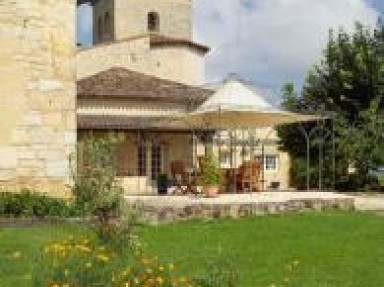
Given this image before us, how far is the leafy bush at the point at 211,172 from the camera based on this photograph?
70.9 ft

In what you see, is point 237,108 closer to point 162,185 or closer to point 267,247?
point 162,185

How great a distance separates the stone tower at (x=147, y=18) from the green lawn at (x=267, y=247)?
36.2 m

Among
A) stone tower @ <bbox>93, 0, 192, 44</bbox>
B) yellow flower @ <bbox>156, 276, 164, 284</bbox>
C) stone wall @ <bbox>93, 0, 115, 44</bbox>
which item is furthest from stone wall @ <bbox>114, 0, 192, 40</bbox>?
yellow flower @ <bbox>156, 276, 164, 284</bbox>

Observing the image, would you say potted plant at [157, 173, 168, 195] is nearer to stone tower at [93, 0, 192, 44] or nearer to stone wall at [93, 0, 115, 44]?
stone tower at [93, 0, 192, 44]

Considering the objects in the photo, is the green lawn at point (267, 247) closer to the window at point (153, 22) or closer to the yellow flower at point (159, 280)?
the yellow flower at point (159, 280)

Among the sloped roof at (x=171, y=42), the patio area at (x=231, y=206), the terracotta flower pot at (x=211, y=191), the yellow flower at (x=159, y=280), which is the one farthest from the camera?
the sloped roof at (x=171, y=42)

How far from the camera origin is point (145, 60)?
44.2 meters

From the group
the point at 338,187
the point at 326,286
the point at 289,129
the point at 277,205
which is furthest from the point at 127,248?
the point at 289,129

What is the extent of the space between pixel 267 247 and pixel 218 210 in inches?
197

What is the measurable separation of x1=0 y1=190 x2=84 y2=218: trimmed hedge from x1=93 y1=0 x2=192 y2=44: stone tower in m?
35.5

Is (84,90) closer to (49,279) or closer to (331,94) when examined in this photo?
(331,94)

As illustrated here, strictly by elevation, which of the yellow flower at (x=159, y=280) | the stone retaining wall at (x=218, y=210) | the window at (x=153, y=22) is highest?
the window at (x=153, y=22)

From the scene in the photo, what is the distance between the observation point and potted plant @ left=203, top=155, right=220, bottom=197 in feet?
70.8

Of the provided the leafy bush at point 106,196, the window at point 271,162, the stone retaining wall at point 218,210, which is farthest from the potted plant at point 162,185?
the window at point 271,162
